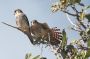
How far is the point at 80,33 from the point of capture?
2.16 meters

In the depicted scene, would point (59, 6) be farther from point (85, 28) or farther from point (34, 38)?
point (34, 38)

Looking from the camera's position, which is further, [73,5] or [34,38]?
[34,38]

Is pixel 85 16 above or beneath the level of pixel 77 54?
above

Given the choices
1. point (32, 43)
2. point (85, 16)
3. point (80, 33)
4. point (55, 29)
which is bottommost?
point (32, 43)

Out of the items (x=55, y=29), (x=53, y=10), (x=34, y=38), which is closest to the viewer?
(x=53, y=10)

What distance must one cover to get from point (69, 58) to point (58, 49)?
0.17m

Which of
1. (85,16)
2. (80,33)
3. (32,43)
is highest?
(85,16)

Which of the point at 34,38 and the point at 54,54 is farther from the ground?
the point at 54,54

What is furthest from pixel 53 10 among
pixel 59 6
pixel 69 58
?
pixel 69 58

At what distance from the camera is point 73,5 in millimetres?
2232

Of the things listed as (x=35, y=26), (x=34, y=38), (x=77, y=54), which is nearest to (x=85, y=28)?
(x=77, y=54)

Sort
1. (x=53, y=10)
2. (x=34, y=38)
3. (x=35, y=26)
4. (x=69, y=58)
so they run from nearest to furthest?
1. (x=69, y=58)
2. (x=53, y=10)
3. (x=34, y=38)
4. (x=35, y=26)

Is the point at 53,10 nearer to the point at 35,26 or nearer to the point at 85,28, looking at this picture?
the point at 85,28

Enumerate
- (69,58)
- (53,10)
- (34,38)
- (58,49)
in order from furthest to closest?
(34,38)
(53,10)
(58,49)
(69,58)
